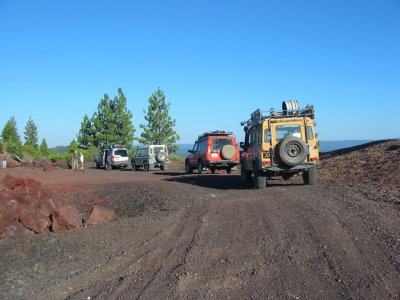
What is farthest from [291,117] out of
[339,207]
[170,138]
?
[170,138]

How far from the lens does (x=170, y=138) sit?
2132 inches

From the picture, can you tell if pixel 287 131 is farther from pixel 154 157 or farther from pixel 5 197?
pixel 154 157

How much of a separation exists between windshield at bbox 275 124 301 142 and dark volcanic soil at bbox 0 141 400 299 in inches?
113

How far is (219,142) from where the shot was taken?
74.0ft

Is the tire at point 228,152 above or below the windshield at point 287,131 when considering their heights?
below

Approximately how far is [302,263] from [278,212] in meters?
3.52

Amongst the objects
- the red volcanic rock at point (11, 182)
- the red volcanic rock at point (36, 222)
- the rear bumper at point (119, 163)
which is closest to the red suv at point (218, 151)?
the red volcanic rock at point (11, 182)

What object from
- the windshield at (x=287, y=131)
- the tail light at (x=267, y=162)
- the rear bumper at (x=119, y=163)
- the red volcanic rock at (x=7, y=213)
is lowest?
the red volcanic rock at (x=7, y=213)

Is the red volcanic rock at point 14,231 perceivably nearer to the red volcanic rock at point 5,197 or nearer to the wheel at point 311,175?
the red volcanic rock at point 5,197

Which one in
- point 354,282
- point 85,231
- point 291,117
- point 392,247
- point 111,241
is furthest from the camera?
point 291,117

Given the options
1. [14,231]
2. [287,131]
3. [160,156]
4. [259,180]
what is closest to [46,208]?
[14,231]

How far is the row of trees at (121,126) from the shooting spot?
2087 inches

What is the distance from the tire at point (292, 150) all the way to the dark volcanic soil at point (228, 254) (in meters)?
1.77

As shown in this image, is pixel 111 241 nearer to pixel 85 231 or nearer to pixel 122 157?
pixel 85 231
